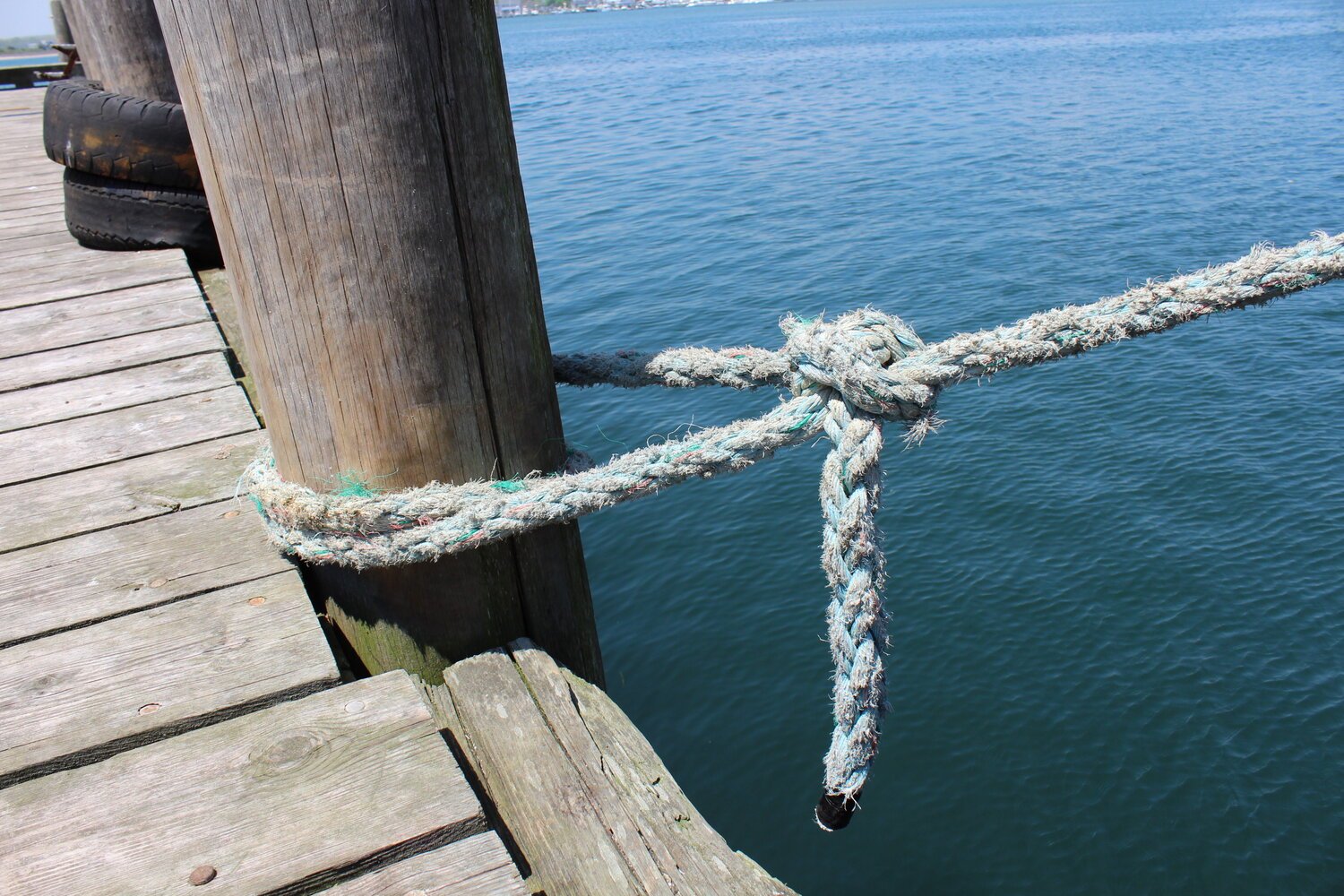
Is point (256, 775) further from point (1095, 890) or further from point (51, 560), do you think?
point (1095, 890)

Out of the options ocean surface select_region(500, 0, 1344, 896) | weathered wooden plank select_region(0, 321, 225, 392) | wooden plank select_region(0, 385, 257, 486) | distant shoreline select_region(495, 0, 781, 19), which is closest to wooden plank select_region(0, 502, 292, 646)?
wooden plank select_region(0, 385, 257, 486)

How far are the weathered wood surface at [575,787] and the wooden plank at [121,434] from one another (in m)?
1.27

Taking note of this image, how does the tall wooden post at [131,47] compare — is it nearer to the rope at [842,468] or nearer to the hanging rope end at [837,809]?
the rope at [842,468]

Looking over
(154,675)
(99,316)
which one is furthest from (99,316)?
(154,675)

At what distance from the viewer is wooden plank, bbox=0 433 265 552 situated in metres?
2.47

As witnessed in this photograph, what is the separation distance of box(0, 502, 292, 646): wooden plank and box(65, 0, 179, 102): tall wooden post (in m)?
3.18

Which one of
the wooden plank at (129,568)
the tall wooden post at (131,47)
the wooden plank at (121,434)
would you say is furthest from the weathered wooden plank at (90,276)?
the wooden plank at (129,568)

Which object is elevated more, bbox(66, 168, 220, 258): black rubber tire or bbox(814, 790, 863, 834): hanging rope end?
bbox(66, 168, 220, 258): black rubber tire

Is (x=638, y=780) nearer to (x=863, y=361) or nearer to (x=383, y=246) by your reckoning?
(x=863, y=361)

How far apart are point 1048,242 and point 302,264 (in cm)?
1192

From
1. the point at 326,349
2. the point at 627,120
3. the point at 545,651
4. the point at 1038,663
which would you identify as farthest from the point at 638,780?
the point at 627,120

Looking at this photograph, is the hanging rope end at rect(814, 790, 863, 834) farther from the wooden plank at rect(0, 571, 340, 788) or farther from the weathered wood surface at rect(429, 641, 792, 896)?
the wooden plank at rect(0, 571, 340, 788)

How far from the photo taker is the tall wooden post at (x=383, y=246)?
67.7 inches

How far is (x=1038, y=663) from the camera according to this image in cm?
623
